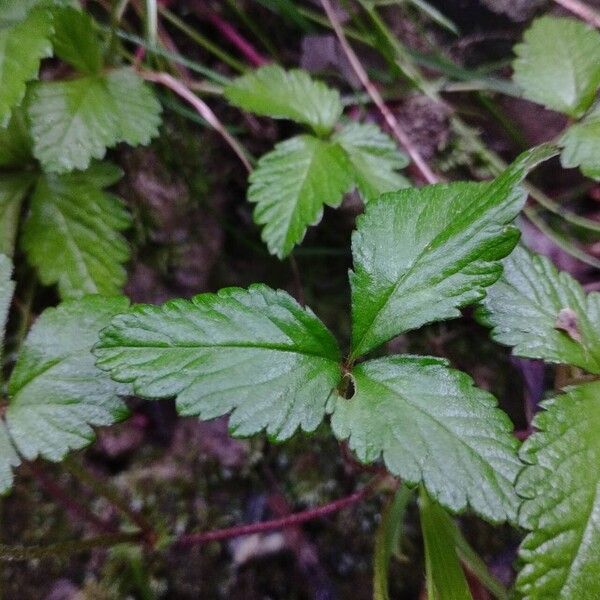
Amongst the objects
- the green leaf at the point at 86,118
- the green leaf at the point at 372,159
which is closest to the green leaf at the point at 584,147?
the green leaf at the point at 372,159

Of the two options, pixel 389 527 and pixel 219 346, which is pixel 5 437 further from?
pixel 389 527

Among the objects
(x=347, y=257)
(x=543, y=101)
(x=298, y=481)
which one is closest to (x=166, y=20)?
(x=347, y=257)

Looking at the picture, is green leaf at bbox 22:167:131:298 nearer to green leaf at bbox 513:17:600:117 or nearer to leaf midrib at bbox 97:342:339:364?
leaf midrib at bbox 97:342:339:364

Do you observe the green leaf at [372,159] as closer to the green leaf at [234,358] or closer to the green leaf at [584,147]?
the green leaf at [584,147]

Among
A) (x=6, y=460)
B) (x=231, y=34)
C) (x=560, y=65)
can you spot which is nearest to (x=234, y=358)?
(x=6, y=460)

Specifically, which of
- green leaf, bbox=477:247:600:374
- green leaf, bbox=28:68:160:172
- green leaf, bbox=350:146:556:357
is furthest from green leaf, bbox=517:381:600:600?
green leaf, bbox=28:68:160:172

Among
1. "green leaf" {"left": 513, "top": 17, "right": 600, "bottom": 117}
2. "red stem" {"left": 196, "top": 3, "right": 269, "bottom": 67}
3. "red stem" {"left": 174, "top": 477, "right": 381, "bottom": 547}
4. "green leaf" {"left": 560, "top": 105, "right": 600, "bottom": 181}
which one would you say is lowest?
"red stem" {"left": 174, "top": 477, "right": 381, "bottom": 547}
